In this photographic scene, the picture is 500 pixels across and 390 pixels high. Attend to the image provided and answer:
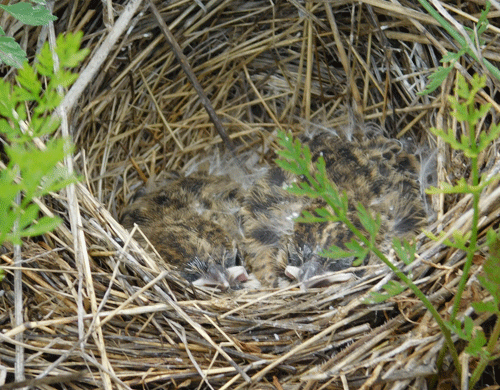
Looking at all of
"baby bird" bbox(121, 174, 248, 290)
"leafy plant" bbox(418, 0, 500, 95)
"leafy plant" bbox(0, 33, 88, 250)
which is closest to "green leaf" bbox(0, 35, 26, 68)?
"leafy plant" bbox(0, 33, 88, 250)

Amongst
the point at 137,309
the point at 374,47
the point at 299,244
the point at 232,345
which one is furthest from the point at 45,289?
the point at 374,47

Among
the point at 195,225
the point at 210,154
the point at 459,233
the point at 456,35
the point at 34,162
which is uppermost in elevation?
the point at 456,35

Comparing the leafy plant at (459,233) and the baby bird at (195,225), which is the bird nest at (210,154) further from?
the leafy plant at (459,233)

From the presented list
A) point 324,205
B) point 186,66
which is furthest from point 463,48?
point 186,66

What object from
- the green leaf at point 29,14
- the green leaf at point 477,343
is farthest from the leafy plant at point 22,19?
the green leaf at point 477,343

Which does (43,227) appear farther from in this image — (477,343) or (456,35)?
(456,35)

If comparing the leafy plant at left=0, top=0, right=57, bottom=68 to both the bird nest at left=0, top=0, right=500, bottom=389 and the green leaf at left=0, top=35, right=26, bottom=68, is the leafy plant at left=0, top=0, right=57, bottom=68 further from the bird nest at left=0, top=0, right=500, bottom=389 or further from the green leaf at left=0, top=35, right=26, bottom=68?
the bird nest at left=0, top=0, right=500, bottom=389

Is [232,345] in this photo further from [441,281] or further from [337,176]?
[337,176]
